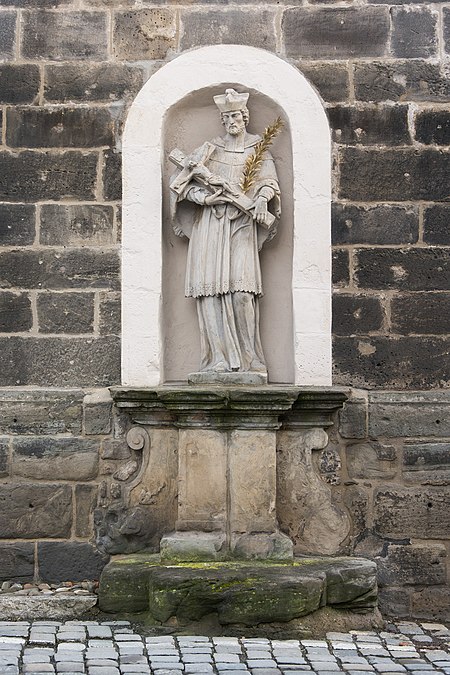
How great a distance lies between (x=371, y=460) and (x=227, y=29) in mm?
2786

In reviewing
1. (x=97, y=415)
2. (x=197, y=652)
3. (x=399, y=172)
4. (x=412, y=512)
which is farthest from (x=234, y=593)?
(x=399, y=172)

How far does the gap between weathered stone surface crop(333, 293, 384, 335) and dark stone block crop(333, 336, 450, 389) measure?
0.07m

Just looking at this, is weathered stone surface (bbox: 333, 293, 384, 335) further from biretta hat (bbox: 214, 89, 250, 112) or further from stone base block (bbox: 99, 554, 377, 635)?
stone base block (bbox: 99, 554, 377, 635)

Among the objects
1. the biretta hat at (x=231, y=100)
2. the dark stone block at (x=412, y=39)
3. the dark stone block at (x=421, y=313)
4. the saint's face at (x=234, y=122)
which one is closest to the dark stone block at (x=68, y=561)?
the dark stone block at (x=421, y=313)

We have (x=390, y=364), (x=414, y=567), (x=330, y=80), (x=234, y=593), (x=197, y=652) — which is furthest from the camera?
(x=330, y=80)

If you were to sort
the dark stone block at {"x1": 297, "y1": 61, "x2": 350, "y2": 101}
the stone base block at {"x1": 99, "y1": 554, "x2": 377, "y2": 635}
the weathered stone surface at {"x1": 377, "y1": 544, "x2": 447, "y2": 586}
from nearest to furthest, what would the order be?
the stone base block at {"x1": 99, "y1": 554, "x2": 377, "y2": 635}, the weathered stone surface at {"x1": 377, "y1": 544, "x2": 447, "y2": 586}, the dark stone block at {"x1": 297, "y1": 61, "x2": 350, "y2": 101}

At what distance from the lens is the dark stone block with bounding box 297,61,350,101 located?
21.8 feet

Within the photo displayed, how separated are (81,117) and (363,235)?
1.87 meters

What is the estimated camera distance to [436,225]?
661cm

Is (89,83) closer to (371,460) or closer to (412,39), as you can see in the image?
(412,39)

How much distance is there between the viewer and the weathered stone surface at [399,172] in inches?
260

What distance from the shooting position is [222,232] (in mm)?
6547

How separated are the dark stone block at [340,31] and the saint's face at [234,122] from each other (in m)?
0.50

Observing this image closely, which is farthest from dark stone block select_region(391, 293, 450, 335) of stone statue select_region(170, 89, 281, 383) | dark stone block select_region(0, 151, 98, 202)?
dark stone block select_region(0, 151, 98, 202)
